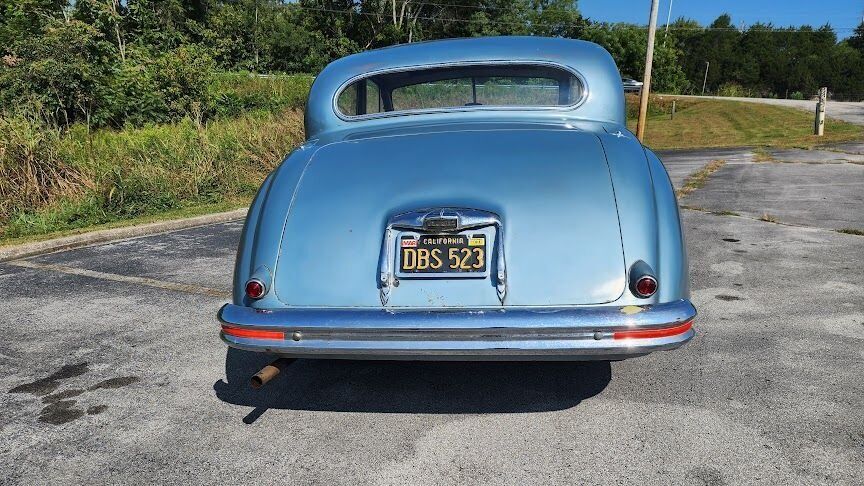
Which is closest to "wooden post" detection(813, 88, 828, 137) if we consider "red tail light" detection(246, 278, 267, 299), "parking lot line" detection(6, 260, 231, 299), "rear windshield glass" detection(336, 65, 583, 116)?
"rear windshield glass" detection(336, 65, 583, 116)

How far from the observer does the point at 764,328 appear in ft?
13.1

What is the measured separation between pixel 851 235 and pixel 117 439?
23.5 feet

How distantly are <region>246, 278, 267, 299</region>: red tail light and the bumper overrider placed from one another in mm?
105

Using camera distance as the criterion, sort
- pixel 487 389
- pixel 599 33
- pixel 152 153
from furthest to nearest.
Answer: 1. pixel 599 33
2. pixel 152 153
3. pixel 487 389

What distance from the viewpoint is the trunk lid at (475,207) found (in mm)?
2535

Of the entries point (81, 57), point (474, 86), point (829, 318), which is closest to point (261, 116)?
point (81, 57)

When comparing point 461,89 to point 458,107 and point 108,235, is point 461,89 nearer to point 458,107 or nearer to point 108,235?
point 458,107

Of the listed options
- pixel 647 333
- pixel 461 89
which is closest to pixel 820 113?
pixel 461 89

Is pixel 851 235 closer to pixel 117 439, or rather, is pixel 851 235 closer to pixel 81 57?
pixel 117 439

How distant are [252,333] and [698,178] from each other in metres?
11.1

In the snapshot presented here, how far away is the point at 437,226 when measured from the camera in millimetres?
2580

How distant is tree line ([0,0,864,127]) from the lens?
49.0 ft

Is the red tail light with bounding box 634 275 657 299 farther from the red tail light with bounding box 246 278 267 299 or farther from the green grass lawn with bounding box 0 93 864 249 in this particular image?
the green grass lawn with bounding box 0 93 864 249

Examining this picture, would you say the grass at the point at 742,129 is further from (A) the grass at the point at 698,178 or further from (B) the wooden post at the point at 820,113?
(A) the grass at the point at 698,178
